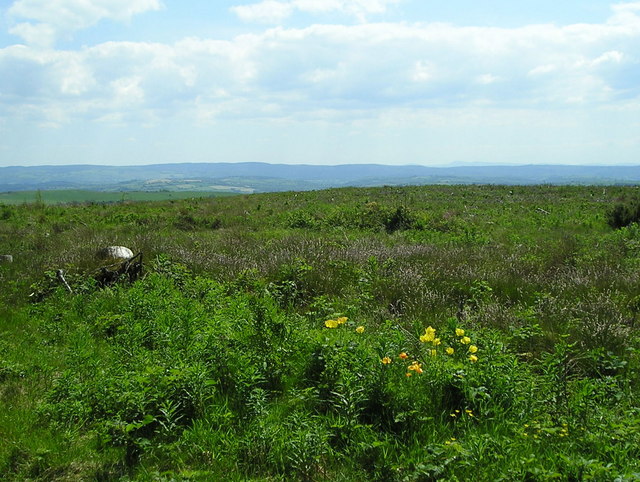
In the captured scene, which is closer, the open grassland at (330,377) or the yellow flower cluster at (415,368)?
the open grassland at (330,377)

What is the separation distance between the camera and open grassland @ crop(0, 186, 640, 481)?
3.01 meters

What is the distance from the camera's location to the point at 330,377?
387cm

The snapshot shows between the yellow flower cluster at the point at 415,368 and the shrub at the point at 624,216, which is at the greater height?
the shrub at the point at 624,216

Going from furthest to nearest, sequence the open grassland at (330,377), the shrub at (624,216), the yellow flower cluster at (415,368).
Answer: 1. the shrub at (624,216)
2. the yellow flower cluster at (415,368)
3. the open grassland at (330,377)

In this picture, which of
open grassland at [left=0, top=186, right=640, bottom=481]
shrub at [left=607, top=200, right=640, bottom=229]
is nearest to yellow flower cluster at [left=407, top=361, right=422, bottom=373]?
open grassland at [left=0, top=186, right=640, bottom=481]

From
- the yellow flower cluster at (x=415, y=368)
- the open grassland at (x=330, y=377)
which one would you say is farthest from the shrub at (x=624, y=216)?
the yellow flower cluster at (x=415, y=368)

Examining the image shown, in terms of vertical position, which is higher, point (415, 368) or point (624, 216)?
point (624, 216)

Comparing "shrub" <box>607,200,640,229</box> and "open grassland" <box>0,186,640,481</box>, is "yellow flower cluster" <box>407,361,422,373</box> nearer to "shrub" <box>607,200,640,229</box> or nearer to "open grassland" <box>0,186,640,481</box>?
"open grassland" <box>0,186,640,481</box>

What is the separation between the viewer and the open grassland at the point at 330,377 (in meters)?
3.01

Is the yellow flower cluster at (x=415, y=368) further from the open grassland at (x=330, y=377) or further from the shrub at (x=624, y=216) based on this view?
the shrub at (x=624, y=216)

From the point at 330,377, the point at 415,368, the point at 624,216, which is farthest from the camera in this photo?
the point at 624,216

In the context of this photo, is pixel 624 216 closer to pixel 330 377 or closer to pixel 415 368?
pixel 415 368

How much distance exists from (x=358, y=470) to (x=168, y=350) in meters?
2.23

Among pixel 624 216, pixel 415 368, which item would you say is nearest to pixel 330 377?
pixel 415 368
